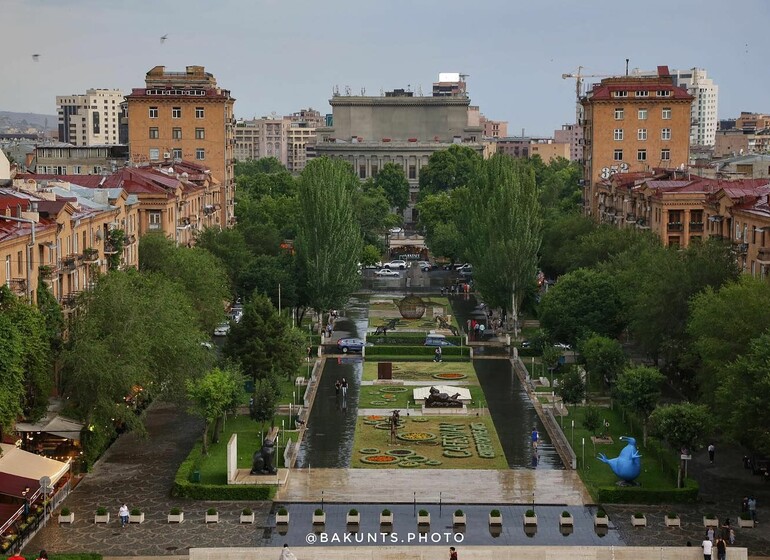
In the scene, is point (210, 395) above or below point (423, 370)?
above

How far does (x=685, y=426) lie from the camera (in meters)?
48.2

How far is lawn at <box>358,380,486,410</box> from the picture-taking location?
65750 mm

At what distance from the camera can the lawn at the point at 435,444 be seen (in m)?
53.4

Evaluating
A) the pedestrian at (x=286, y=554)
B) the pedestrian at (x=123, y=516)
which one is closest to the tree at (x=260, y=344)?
the pedestrian at (x=123, y=516)

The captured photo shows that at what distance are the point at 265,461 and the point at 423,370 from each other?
88.0 ft

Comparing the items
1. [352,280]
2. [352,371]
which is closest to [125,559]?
[352,371]

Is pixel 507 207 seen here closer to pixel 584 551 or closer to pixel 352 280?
pixel 352 280

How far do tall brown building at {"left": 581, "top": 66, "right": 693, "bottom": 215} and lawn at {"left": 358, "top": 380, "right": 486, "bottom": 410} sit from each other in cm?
5621

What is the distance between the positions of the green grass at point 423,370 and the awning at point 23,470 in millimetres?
28011

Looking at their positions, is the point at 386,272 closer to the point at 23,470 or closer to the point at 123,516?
the point at 23,470

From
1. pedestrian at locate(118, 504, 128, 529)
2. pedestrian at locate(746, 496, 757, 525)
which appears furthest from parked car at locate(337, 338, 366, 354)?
pedestrian at locate(746, 496, 757, 525)

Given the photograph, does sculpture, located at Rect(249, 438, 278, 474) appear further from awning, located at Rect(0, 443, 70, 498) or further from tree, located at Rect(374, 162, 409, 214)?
tree, located at Rect(374, 162, 409, 214)

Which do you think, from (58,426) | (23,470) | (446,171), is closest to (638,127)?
(446,171)

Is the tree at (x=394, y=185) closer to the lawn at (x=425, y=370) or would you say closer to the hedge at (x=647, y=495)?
the lawn at (x=425, y=370)
